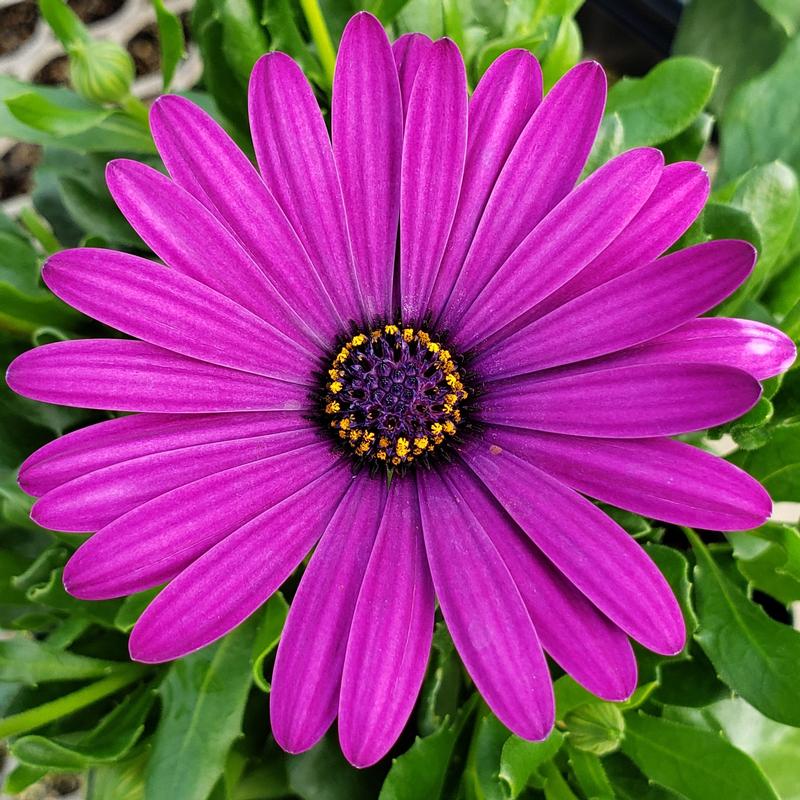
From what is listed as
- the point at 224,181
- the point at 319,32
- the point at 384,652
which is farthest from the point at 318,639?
the point at 319,32

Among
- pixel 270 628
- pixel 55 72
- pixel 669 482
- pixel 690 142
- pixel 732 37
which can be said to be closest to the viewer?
pixel 669 482

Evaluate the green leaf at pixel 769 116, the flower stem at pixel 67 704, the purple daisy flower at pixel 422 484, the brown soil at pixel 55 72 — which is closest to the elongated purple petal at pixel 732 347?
the purple daisy flower at pixel 422 484

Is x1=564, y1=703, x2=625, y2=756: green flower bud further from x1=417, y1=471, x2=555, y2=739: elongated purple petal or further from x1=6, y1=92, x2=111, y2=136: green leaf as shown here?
x1=6, y1=92, x2=111, y2=136: green leaf

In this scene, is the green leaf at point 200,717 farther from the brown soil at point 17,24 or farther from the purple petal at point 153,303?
the brown soil at point 17,24

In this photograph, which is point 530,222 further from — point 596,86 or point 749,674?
point 749,674

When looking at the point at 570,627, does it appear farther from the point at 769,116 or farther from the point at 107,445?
the point at 769,116

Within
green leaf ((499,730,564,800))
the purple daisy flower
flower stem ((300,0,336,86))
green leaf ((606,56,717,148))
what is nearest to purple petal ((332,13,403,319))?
the purple daisy flower
